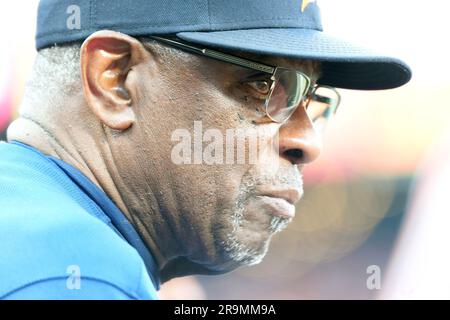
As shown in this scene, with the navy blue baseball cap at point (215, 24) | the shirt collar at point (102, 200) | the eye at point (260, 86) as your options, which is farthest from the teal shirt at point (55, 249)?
the eye at point (260, 86)

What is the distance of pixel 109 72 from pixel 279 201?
20.4 inches

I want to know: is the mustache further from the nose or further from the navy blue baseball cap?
the navy blue baseball cap

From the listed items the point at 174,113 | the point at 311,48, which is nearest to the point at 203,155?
the point at 174,113

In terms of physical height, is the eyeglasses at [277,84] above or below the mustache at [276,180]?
above

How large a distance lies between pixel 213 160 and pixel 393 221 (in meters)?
3.16

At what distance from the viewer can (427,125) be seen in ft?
15.4

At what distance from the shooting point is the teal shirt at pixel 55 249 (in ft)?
3.56

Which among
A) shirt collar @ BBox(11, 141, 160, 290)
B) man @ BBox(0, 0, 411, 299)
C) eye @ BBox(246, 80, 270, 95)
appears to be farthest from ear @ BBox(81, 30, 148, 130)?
eye @ BBox(246, 80, 270, 95)

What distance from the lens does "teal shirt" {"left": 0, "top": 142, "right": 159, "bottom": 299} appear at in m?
1.08

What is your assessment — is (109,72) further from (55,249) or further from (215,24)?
(55,249)

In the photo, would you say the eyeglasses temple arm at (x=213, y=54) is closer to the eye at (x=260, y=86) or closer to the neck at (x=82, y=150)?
the eye at (x=260, y=86)

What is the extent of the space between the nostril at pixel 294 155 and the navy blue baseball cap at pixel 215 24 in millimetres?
269

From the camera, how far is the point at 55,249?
1131mm
